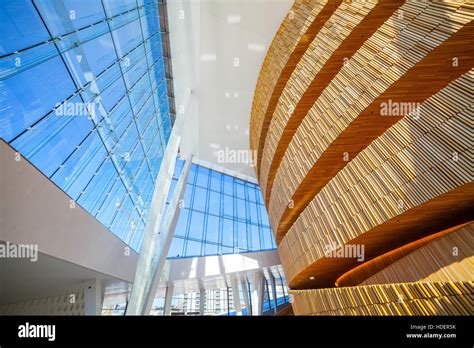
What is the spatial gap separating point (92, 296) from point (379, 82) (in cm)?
1016

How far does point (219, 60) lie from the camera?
15.3 m

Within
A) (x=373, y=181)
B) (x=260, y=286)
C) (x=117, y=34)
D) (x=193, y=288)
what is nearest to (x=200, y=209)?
(x=193, y=288)

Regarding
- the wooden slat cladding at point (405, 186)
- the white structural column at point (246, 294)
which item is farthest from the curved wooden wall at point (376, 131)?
the white structural column at point (246, 294)

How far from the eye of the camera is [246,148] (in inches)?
790

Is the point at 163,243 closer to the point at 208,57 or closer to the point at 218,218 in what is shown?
the point at 218,218

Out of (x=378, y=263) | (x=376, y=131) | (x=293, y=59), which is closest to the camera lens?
(x=376, y=131)

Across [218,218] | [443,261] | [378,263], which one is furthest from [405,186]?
[218,218]

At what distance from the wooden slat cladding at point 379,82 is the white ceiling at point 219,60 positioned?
7720mm

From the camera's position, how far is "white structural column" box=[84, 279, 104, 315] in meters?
9.27

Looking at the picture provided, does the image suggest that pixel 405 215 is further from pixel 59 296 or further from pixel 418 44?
pixel 59 296

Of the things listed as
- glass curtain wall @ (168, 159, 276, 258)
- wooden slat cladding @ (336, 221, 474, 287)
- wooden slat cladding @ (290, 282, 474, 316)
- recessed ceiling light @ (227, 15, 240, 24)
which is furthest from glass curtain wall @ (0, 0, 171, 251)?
wooden slat cladding @ (336, 221, 474, 287)

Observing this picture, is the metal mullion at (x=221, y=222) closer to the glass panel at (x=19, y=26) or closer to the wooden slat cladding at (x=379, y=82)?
the wooden slat cladding at (x=379, y=82)

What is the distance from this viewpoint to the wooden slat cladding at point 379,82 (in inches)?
201
